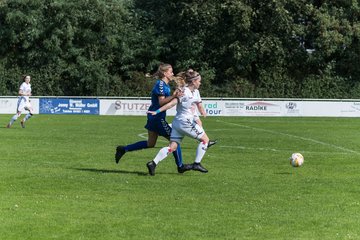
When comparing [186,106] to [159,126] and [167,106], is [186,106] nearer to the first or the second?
[167,106]

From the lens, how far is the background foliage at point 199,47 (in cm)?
5181

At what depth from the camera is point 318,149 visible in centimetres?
1892

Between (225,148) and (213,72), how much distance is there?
34.9 m

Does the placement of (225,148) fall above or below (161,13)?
below

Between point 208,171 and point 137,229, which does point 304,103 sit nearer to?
point 208,171

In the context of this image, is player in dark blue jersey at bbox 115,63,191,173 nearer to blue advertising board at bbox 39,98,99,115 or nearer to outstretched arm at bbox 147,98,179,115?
outstretched arm at bbox 147,98,179,115

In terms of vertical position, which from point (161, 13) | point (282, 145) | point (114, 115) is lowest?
point (114, 115)

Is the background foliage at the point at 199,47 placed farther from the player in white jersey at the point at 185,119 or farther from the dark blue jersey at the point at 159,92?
the player in white jersey at the point at 185,119

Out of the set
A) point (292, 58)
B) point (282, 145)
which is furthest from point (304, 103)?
point (282, 145)

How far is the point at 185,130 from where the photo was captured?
12.5 meters

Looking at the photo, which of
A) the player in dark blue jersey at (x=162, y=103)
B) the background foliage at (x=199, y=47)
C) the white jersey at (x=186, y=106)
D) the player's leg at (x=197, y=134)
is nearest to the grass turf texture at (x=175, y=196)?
the player's leg at (x=197, y=134)

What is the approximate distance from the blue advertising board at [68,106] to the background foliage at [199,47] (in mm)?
6722

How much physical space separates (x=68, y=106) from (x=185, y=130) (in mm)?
33767

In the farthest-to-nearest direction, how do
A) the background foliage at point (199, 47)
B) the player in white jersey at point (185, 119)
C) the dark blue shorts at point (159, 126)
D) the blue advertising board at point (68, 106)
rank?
the background foliage at point (199, 47) → the blue advertising board at point (68, 106) → the dark blue shorts at point (159, 126) → the player in white jersey at point (185, 119)
